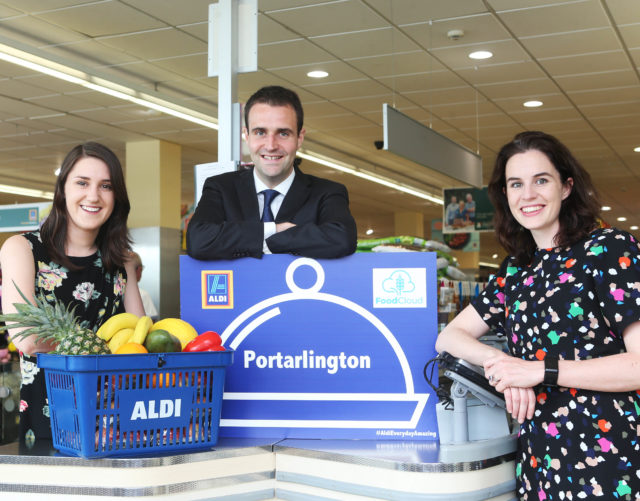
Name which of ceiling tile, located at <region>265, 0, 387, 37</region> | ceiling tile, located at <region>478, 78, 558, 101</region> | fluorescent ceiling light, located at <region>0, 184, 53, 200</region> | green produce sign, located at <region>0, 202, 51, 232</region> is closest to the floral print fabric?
ceiling tile, located at <region>265, 0, 387, 37</region>

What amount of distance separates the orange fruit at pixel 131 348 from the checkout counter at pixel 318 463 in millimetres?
256

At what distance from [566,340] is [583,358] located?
6 centimetres

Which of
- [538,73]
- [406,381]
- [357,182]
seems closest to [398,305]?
[406,381]

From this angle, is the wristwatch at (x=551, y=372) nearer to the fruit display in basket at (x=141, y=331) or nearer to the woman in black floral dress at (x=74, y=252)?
the fruit display in basket at (x=141, y=331)

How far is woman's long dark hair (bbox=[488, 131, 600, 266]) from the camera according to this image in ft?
6.65

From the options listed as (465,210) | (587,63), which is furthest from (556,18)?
(465,210)

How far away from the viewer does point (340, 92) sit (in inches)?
345

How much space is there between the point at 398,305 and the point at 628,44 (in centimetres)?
615

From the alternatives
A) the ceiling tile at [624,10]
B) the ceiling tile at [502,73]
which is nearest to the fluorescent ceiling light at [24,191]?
the ceiling tile at [502,73]

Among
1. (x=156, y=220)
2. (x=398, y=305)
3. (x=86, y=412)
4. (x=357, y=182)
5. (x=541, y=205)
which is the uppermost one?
(x=357, y=182)

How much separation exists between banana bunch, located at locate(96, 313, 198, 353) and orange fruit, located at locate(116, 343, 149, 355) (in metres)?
0.08

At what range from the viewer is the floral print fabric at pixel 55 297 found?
220 centimetres

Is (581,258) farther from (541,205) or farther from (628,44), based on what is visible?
(628,44)

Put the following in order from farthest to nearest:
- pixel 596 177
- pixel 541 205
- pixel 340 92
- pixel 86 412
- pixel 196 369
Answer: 1. pixel 596 177
2. pixel 340 92
3. pixel 541 205
4. pixel 196 369
5. pixel 86 412
